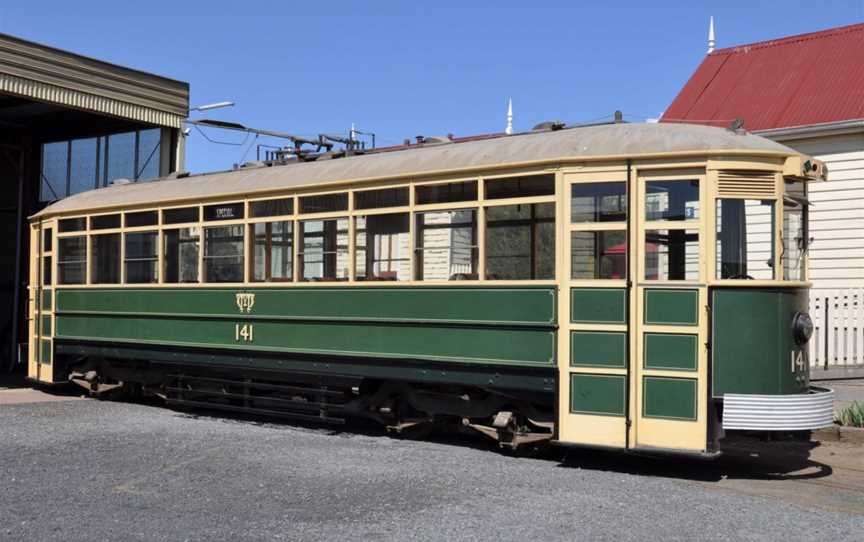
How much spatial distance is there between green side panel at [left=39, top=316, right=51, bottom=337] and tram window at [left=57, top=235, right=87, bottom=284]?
0.66 m

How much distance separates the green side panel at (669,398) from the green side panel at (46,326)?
9088mm

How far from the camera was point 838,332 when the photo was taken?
13.9 meters

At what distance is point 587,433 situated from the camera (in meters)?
7.80

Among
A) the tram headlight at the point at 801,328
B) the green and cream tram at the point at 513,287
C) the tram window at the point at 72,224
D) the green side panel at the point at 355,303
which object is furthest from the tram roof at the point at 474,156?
the tram headlight at the point at 801,328

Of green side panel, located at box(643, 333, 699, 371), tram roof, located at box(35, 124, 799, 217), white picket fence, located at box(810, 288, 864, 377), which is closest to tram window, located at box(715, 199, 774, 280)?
tram roof, located at box(35, 124, 799, 217)

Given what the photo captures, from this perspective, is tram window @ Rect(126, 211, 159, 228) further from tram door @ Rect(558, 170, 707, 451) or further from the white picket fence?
the white picket fence

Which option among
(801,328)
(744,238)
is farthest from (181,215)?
(801,328)

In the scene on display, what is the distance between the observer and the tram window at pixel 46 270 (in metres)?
13.7

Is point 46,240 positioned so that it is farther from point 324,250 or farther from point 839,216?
point 839,216

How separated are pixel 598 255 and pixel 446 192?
1.60 meters

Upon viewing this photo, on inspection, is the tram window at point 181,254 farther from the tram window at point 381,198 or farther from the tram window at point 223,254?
the tram window at point 381,198

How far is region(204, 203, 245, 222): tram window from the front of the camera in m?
10.5

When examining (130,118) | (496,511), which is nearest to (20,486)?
(496,511)

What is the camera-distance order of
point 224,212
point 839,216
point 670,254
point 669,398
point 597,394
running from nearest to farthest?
1. point 669,398
2. point 670,254
3. point 597,394
4. point 224,212
5. point 839,216
